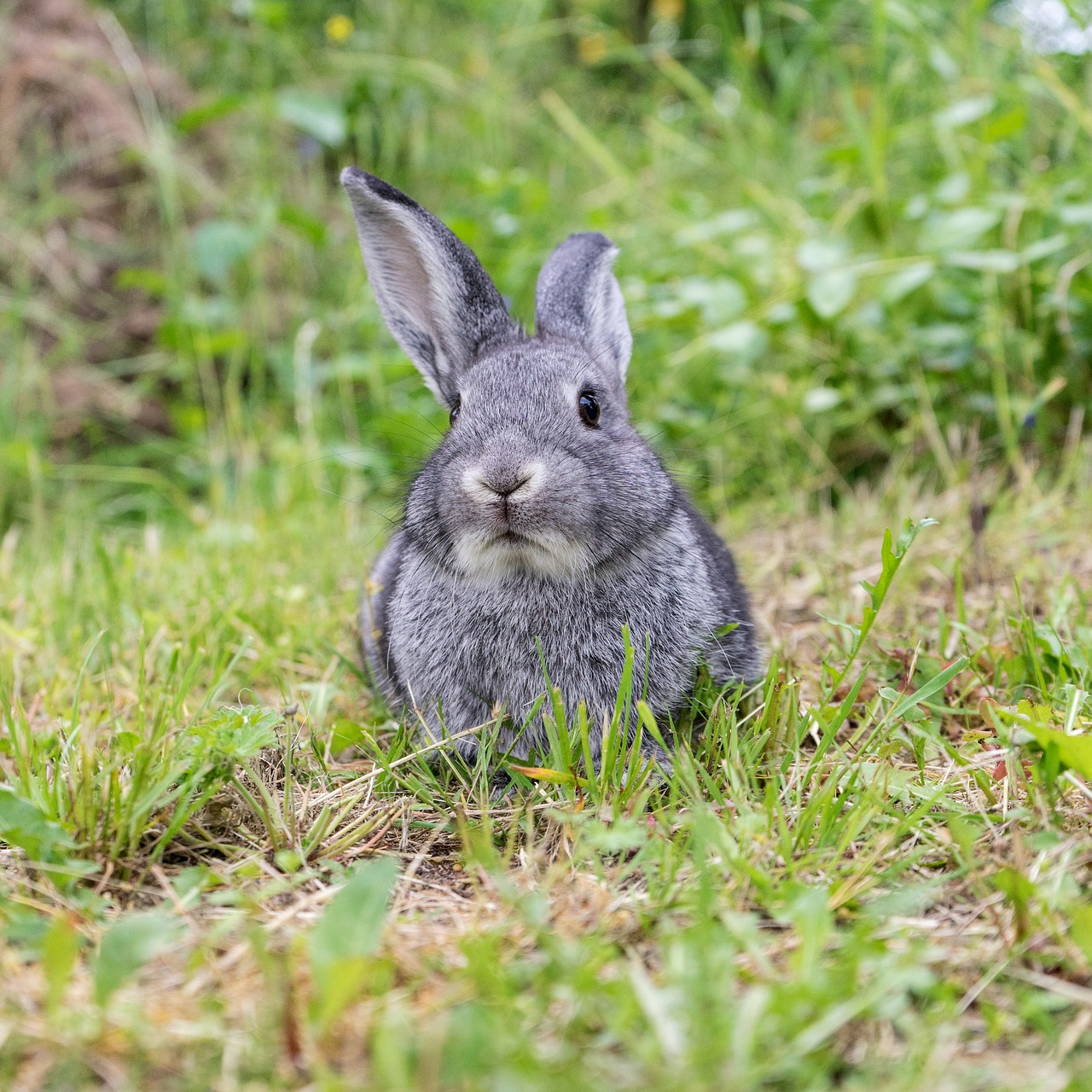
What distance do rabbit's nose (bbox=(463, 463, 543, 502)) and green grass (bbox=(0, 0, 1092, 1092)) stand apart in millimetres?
631

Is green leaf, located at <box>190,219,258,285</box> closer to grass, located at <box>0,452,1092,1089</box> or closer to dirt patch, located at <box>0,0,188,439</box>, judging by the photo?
dirt patch, located at <box>0,0,188,439</box>

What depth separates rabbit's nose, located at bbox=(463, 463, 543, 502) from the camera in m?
3.17

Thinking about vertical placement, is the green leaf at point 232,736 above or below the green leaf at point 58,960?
above

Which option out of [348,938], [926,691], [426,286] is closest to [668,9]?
[426,286]

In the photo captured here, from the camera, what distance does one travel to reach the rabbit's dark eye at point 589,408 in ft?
12.0

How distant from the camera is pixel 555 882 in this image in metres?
2.59

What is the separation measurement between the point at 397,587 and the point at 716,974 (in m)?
2.11

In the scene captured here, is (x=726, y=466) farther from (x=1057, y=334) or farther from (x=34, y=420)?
(x=34, y=420)

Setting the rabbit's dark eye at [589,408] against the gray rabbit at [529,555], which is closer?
the gray rabbit at [529,555]

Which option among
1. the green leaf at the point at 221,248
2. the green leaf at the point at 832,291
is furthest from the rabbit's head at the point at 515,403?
the green leaf at the point at 221,248

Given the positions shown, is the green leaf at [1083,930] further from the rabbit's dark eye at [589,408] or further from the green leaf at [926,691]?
the rabbit's dark eye at [589,408]

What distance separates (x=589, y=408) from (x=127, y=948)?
2.20 metres

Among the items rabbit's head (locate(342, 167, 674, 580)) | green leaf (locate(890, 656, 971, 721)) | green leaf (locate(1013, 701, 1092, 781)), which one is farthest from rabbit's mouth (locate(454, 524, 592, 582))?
green leaf (locate(1013, 701, 1092, 781))

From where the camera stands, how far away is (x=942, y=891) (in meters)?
2.44
